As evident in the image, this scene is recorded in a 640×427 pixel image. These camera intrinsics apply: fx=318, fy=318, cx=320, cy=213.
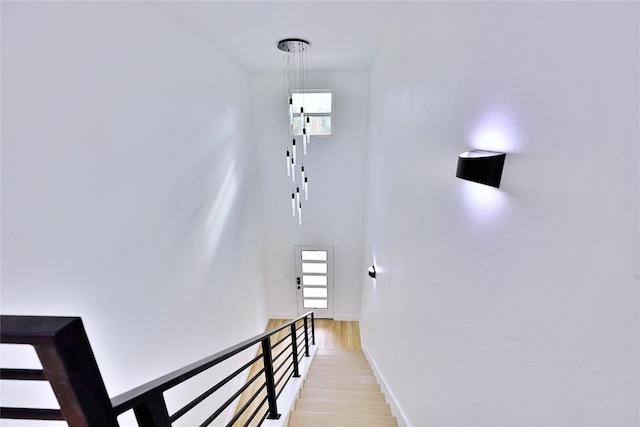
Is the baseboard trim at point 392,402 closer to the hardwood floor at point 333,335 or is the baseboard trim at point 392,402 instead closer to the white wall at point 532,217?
the white wall at point 532,217

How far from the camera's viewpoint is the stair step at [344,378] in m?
3.80

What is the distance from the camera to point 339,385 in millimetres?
3572

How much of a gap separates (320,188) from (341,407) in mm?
3859

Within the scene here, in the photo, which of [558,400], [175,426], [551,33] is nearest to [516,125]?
[551,33]

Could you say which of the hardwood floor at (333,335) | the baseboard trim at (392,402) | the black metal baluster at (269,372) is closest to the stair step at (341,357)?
the baseboard trim at (392,402)

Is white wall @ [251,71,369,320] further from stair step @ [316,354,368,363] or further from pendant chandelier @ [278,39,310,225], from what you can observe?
stair step @ [316,354,368,363]

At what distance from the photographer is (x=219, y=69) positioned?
4.01 m

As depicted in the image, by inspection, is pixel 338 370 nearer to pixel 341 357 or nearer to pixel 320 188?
pixel 341 357

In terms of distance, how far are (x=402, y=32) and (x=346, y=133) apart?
2.93 m

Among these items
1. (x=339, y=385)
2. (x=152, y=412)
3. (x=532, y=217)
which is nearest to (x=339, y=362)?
(x=339, y=385)

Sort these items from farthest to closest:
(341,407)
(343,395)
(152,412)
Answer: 1. (343,395)
2. (341,407)
3. (152,412)

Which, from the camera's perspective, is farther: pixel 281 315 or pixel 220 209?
pixel 281 315

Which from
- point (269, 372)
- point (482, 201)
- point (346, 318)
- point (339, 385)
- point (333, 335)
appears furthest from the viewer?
point (346, 318)

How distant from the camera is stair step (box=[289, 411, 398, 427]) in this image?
2458 millimetres
